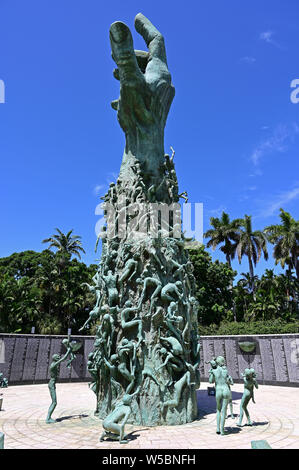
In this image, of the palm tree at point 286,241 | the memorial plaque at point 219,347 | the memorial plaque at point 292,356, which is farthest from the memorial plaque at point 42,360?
the palm tree at point 286,241

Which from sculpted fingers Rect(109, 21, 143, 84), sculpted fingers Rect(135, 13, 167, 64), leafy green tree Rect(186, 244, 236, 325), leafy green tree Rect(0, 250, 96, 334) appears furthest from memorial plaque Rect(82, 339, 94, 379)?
sculpted fingers Rect(135, 13, 167, 64)

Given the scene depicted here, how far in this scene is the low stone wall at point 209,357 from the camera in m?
15.8

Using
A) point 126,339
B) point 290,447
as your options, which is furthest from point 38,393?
point 290,447

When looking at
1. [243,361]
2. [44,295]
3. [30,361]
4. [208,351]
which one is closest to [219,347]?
[208,351]

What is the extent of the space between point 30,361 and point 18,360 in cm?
64

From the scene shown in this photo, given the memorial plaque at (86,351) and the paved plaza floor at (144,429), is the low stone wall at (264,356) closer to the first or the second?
the paved plaza floor at (144,429)

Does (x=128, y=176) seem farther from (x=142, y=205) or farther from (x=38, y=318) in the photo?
(x=38, y=318)

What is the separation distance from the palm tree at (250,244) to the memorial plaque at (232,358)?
16.2 metres

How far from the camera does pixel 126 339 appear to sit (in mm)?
8508

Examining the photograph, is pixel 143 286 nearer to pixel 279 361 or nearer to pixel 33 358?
pixel 279 361

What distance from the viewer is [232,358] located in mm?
17453

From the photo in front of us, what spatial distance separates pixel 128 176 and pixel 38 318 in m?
18.9

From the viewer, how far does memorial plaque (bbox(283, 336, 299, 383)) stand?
15398 millimetres

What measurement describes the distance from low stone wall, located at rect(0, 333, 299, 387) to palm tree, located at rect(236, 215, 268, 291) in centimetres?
1634
